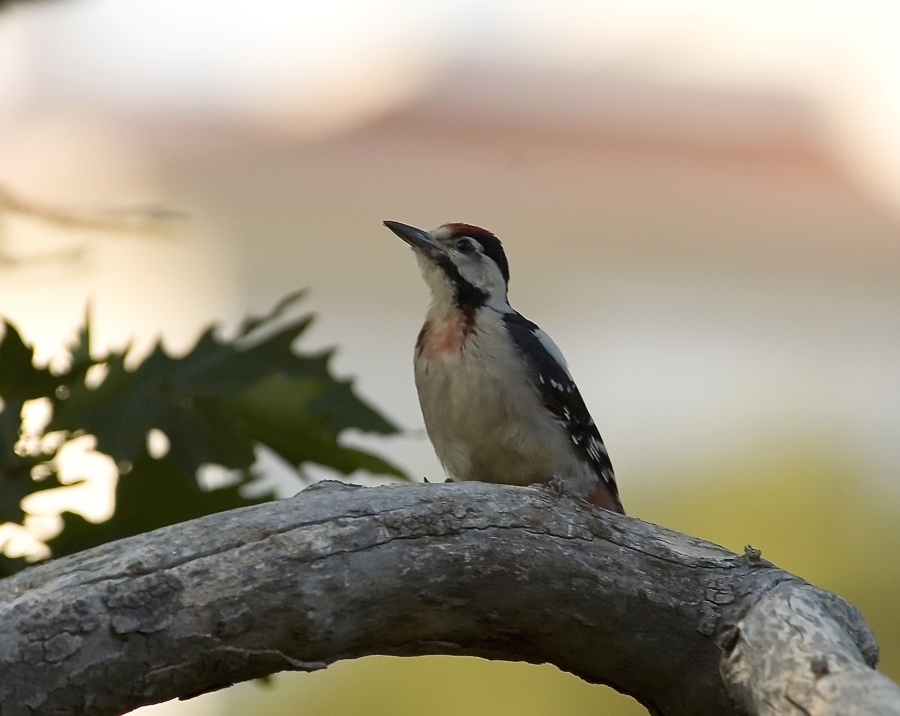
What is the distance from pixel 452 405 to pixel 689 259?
25.2ft

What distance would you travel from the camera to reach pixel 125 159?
32.7 feet

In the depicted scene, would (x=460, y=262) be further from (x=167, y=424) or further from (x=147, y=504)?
(x=147, y=504)

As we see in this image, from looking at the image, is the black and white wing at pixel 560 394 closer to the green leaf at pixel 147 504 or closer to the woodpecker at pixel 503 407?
the woodpecker at pixel 503 407

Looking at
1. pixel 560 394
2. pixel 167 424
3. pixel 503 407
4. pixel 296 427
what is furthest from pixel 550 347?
pixel 167 424

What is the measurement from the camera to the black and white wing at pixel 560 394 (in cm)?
320

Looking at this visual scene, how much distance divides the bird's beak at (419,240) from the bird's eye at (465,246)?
0.06 m

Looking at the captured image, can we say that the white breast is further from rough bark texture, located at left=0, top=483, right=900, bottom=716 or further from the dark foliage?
rough bark texture, located at left=0, top=483, right=900, bottom=716

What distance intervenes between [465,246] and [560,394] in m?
0.71

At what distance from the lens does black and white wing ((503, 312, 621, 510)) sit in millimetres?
3195

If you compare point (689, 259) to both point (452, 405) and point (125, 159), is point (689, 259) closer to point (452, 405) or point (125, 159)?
point (125, 159)

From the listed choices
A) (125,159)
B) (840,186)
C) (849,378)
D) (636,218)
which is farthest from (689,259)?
(125,159)

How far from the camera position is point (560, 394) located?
3.22 metres

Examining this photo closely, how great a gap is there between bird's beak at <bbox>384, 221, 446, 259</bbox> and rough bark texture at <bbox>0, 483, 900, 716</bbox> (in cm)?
133

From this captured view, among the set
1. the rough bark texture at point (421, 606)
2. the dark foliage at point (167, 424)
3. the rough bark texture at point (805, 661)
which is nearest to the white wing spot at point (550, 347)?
the dark foliage at point (167, 424)
